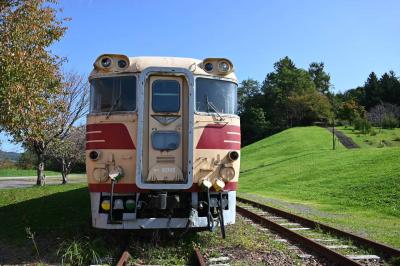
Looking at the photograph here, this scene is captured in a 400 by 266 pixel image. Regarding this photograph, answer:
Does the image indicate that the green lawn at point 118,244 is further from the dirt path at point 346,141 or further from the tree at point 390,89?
the tree at point 390,89

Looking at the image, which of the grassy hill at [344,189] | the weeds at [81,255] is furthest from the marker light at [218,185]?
the grassy hill at [344,189]

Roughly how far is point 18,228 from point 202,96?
215 inches

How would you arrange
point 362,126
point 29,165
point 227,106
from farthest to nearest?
point 29,165 → point 362,126 → point 227,106

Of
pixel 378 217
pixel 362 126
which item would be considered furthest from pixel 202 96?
pixel 362 126

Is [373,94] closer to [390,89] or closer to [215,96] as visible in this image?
[390,89]

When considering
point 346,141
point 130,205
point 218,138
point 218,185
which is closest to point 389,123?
point 346,141

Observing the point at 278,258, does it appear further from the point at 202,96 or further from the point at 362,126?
the point at 362,126

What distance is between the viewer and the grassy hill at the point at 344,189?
1288cm

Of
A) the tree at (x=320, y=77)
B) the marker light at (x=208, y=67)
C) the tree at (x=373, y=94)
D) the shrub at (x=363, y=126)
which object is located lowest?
the marker light at (x=208, y=67)

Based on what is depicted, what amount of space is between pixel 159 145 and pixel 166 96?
880mm

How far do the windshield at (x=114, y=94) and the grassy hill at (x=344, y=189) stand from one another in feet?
18.5

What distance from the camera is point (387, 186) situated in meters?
18.3

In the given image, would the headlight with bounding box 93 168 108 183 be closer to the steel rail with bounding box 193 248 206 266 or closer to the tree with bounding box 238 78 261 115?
the steel rail with bounding box 193 248 206 266

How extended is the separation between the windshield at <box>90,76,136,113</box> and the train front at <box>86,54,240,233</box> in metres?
0.02
